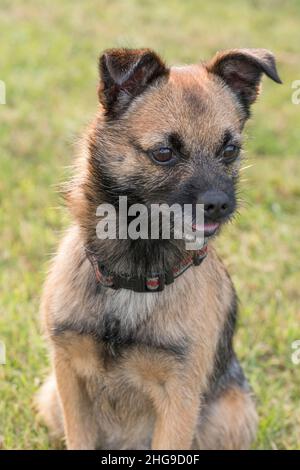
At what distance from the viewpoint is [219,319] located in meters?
3.69

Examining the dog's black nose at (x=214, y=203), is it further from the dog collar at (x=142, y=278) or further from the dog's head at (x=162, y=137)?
the dog collar at (x=142, y=278)

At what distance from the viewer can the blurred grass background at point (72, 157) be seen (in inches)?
175

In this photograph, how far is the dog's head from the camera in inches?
121

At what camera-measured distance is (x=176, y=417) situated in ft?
11.4

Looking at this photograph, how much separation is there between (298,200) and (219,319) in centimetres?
324

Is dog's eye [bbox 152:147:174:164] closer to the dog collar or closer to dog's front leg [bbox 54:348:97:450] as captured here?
the dog collar

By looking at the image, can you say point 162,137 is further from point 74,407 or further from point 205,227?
point 74,407

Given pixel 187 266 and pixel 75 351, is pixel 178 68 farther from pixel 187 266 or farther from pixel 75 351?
pixel 75 351

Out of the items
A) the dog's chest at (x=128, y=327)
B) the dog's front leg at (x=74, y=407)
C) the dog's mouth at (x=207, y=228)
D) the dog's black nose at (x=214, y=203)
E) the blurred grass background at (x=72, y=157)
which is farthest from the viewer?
the blurred grass background at (x=72, y=157)

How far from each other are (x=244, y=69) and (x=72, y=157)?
3.88 feet

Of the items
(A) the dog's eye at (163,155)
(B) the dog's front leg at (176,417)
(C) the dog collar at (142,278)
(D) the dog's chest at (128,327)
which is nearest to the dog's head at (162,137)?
(A) the dog's eye at (163,155)

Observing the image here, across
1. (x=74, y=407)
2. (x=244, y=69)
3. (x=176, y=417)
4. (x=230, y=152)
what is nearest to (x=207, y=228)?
(x=230, y=152)

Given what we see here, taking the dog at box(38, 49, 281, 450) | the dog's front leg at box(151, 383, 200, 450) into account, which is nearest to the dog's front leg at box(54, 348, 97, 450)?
the dog at box(38, 49, 281, 450)
